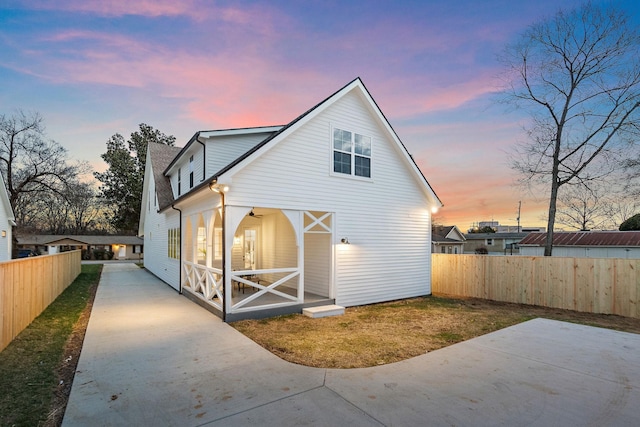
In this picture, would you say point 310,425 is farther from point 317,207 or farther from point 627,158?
point 627,158

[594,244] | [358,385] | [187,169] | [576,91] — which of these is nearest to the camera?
[358,385]

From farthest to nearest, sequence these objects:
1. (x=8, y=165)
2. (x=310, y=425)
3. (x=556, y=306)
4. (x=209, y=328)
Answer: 1. (x=8, y=165)
2. (x=556, y=306)
3. (x=209, y=328)
4. (x=310, y=425)

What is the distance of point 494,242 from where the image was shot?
154ft

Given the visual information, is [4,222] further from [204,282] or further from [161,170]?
[204,282]

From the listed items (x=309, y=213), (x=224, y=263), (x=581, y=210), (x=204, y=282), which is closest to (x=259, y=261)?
(x=204, y=282)

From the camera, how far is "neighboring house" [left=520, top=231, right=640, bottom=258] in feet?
78.1

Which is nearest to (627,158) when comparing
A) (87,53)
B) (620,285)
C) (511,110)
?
A: (511,110)

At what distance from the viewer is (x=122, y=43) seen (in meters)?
10.1

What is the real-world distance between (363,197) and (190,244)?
6.73 m

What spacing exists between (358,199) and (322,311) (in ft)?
11.9

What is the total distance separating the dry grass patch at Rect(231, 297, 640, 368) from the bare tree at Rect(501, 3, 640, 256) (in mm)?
4661

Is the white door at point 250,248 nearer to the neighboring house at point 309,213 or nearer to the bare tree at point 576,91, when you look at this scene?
the neighboring house at point 309,213

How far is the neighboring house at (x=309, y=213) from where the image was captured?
819 centimetres

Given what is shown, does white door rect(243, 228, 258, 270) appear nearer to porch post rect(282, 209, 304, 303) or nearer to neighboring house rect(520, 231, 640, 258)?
porch post rect(282, 209, 304, 303)
